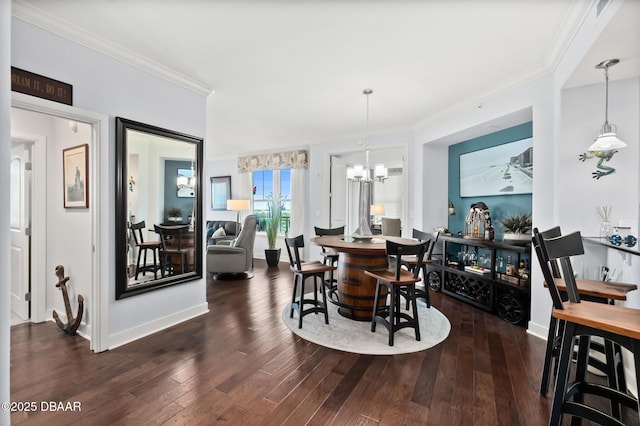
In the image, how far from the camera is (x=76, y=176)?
8.80 feet

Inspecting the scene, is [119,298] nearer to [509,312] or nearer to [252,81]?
[252,81]

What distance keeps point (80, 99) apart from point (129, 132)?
1.31ft

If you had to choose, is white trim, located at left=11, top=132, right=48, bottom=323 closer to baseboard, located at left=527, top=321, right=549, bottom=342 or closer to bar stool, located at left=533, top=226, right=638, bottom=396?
bar stool, located at left=533, top=226, right=638, bottom=396

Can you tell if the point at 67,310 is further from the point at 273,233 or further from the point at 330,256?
the point at 273,233

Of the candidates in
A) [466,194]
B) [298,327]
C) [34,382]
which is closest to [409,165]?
[466,194]

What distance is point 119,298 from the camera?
246 cm

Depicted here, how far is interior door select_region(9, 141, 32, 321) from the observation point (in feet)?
9.45

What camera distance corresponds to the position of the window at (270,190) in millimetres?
6422

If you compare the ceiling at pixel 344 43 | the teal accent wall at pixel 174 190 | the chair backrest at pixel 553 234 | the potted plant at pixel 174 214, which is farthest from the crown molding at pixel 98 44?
the chair backrest at pixel 553 234

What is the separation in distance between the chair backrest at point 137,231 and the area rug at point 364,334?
163 centimetres

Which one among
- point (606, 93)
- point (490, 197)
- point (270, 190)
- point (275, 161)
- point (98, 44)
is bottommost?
point (490, 197)

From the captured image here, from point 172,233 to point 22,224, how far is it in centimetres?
151

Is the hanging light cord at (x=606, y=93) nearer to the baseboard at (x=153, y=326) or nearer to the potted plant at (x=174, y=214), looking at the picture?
the potted plant at (x=174, y=214)

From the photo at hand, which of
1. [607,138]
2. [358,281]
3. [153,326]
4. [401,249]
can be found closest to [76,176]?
[153,326]
